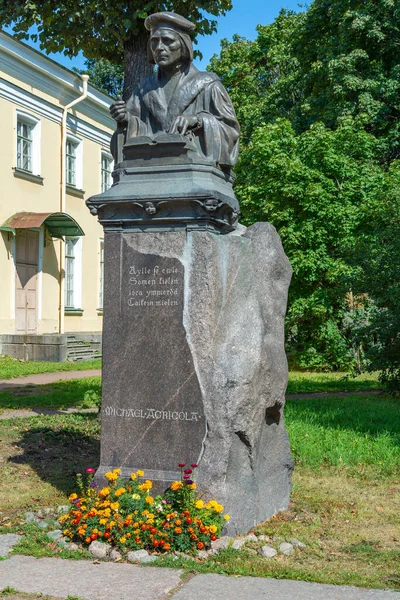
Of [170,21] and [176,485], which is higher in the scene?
[170,21]

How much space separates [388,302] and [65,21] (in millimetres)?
6701

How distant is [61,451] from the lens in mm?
8406

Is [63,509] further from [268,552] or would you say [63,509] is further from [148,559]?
[268,552]

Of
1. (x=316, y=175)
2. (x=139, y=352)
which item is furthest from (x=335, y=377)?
(x=139, y=352)

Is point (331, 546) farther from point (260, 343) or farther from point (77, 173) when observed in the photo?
point (77, 173)

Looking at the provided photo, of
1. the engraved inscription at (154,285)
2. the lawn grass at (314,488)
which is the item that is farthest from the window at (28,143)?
the engraved inscription at (154,285)

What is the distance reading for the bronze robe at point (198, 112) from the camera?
605 cm

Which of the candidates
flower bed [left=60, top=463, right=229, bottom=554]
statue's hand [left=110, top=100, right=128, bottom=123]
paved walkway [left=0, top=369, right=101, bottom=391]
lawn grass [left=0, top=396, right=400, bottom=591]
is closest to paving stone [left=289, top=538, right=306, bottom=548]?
lawn grass [left=0, top=396, right=400, bottom=591]

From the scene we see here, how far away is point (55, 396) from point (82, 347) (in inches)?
394

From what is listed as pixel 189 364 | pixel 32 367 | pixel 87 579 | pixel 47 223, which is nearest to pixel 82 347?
pixel 47 223

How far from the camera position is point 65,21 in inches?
429

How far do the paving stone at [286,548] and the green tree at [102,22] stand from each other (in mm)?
6810

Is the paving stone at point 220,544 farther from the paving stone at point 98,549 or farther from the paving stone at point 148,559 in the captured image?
the paving stone at point 98,549

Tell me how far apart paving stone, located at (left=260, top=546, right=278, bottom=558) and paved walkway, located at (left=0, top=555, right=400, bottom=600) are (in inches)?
19.3
